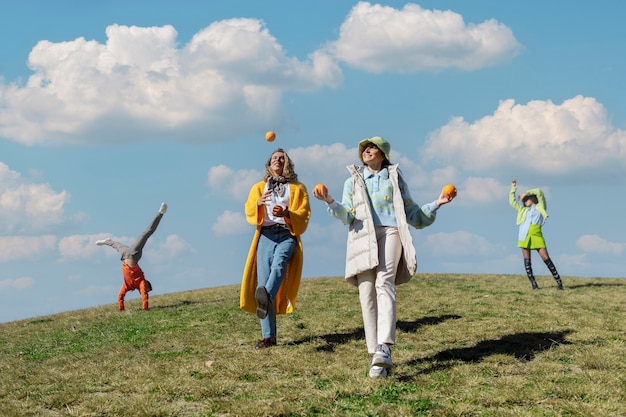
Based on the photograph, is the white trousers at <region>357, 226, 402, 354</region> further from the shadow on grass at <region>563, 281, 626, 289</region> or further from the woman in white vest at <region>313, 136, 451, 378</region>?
the shadow on grass at <region>563, 281, 626, 289</region>

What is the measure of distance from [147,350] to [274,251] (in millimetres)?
2802

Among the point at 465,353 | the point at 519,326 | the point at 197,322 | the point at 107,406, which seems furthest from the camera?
the point at 197,322

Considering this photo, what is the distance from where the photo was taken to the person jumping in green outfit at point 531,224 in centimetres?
1852

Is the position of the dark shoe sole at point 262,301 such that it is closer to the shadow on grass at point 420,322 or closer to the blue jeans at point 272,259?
the blue jeans at point 272,259

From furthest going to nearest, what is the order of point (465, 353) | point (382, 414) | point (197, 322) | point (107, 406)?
point (197, 322), point (465, 353), point (107, 406), point (382, 414)

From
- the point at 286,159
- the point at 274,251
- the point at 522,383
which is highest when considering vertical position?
the point at 286,159

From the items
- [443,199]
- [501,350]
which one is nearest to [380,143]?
[443,199]

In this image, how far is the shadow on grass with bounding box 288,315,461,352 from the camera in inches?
400

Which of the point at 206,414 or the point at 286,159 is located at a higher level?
the point at 286,159

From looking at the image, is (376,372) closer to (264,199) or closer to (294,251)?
(294,251)

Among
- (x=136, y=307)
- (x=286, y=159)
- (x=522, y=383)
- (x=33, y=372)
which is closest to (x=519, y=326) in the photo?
(x=522, y=383)

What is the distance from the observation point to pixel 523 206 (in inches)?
742

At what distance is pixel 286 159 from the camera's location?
33.3 feet

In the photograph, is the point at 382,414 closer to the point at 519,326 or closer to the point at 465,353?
the point at 465,353
